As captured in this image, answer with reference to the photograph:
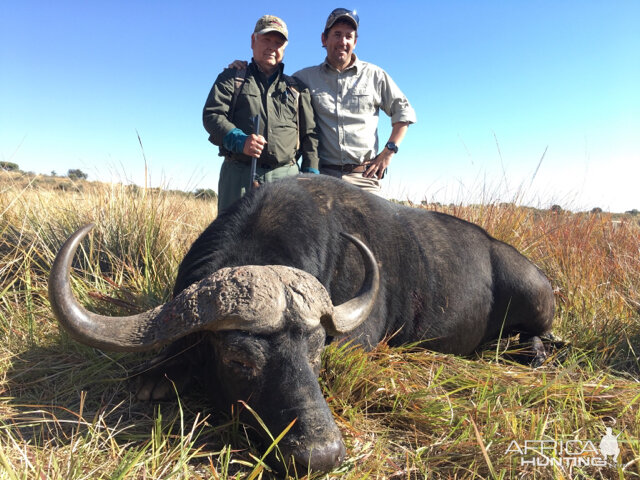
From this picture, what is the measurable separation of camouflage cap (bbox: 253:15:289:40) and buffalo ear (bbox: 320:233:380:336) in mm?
3112

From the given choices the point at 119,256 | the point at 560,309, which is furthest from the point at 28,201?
the point at 560,309

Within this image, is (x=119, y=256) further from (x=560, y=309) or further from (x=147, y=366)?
(x=560, y=309)

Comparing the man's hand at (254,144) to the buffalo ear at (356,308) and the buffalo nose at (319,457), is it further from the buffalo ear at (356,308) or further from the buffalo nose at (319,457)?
the buffalo nose at (319,457)

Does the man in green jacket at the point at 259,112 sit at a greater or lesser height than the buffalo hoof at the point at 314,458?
greater

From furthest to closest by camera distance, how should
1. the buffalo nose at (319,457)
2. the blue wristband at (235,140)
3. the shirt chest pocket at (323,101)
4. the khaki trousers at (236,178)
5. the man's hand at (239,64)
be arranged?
the shirt chest pocket at (323,101) → the man's hand at (239,64) → the khaki trousers at (236,178) → the blue wristband at (235,140) → the buffalo nose at (319,457)

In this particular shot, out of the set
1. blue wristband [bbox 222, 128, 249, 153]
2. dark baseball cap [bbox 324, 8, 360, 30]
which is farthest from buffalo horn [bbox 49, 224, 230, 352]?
dark baseball cap [bbox 324, 8, 360, 30]

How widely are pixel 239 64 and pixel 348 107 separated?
145 centimetres

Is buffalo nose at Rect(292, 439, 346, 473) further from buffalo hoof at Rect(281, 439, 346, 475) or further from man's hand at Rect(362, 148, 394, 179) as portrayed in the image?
man's hand at Rect(362, 148, 394, 179)

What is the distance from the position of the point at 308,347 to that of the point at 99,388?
1452 millimetres

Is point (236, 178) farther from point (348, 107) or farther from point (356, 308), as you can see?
point (356, 308)

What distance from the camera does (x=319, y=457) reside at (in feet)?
5.88

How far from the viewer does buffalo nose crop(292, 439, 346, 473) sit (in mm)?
1787

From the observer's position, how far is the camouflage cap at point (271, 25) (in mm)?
4570

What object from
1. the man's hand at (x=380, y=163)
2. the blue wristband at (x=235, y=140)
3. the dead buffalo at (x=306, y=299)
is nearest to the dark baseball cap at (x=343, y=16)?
the man's hand at (x=380, y=163)
